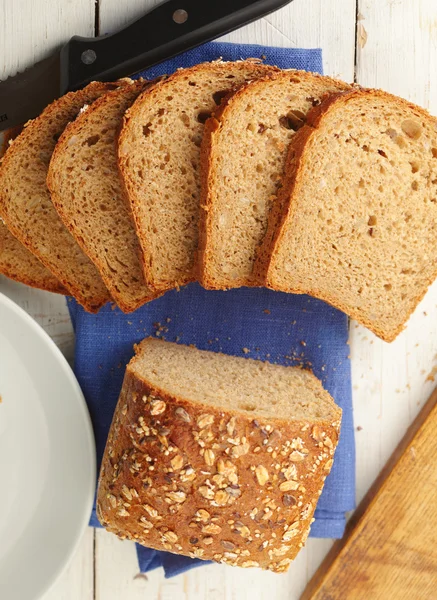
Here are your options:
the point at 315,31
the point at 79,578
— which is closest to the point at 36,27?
the point at 315,31

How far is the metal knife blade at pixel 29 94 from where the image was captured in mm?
2105

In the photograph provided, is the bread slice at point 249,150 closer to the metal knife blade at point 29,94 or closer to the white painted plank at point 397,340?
the white painted plank at point 397,340

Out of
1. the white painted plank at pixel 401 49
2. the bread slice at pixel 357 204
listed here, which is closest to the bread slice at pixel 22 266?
the bread slice at pixel 357 204

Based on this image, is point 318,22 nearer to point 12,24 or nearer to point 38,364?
point 12,24

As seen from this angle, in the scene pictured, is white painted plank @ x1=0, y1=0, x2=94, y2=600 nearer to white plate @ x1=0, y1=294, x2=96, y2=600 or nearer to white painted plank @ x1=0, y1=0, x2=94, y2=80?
A: white painted plank @ x1=0, y1=0, x2=94, y2=80

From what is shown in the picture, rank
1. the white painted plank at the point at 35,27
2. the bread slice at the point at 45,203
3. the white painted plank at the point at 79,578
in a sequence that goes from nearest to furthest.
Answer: the bread slice at the point at 45,203, the white painted plank at the point at 35,27, the white painted plank at the point at 79,578

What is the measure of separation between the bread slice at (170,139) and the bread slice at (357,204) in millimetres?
295

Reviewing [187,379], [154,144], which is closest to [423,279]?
[187,379]

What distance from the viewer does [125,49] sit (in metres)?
2.06

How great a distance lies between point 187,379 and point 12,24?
145 cm

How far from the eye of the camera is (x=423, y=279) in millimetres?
2168

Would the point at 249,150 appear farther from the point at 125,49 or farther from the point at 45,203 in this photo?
the point at 45,203

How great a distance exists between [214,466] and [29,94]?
4.67ft

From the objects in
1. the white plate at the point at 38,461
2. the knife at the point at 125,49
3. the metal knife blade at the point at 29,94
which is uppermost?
the knife at the point at 125,49
